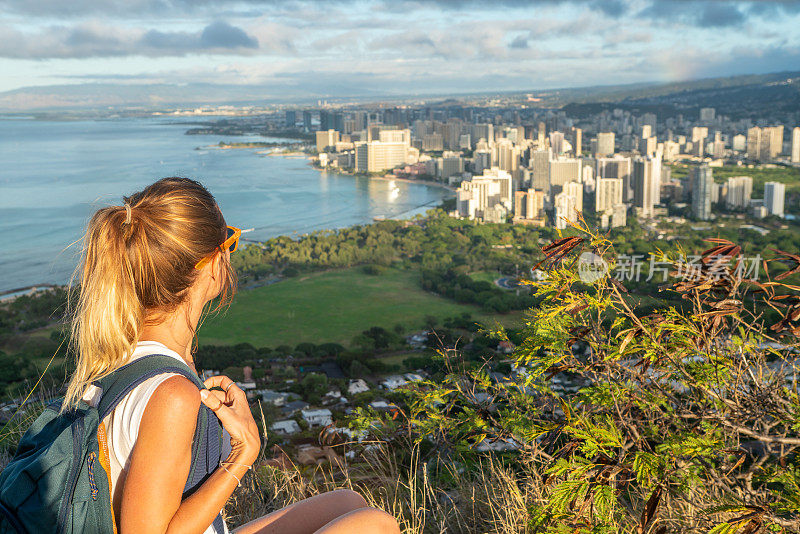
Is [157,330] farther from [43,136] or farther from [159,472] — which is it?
[43,136]

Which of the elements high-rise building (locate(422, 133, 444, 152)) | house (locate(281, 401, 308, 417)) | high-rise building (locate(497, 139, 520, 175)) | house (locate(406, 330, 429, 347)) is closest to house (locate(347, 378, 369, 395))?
house (locate(281, 401, 308, 417))

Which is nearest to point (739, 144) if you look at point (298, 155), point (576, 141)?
point (576, 141)

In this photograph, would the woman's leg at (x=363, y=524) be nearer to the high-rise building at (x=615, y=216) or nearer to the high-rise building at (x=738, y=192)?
the high-rise building at (x=615, y=216)

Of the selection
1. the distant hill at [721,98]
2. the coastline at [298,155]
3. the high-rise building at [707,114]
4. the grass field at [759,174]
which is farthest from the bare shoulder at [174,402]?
the high-rise building at [707,114]

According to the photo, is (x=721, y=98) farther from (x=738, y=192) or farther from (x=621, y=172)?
(x=738, y=192)

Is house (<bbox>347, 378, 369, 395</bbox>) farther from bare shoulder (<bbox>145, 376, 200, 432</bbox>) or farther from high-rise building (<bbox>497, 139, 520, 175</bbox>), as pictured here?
high-rise building (<bbox>497, 139, 520, 175</bbox>)

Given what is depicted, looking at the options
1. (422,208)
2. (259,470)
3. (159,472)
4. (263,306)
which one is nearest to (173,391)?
(159,472)
